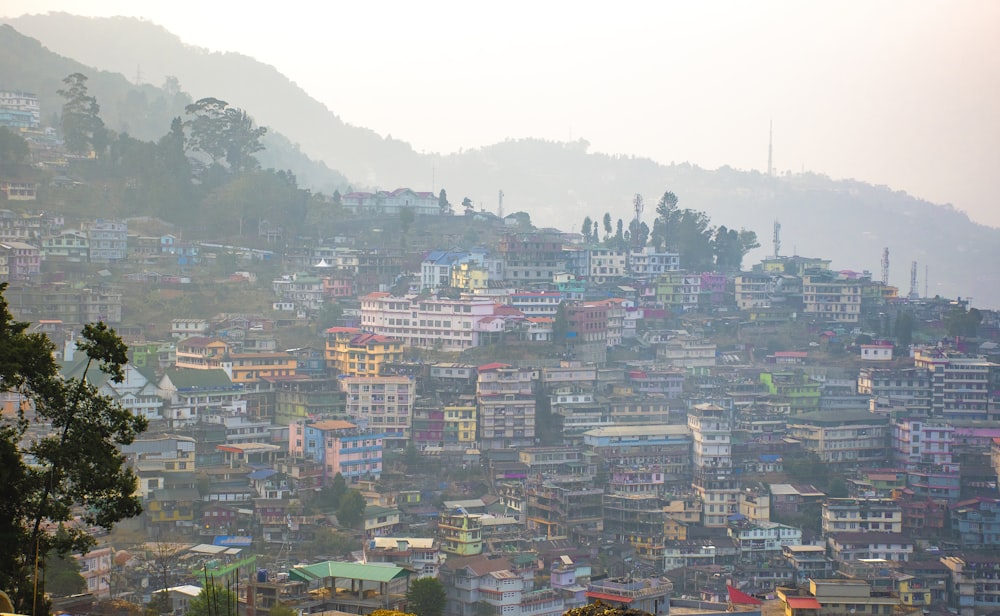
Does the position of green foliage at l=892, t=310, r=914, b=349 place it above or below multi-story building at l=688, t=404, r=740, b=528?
above

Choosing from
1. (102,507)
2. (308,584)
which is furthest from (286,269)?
(102,507)

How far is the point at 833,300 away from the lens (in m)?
31.1

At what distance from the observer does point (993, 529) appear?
862 inches

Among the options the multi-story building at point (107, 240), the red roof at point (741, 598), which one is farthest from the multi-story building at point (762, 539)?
the multi-story building at point (107, 240)

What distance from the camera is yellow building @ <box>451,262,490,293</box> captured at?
27.8 m

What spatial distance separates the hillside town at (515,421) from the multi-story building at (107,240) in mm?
61

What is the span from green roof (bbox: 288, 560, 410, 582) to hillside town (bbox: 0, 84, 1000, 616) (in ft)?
0.30

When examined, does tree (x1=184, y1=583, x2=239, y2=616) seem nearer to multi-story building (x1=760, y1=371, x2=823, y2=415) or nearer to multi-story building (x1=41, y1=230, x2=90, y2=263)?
multi-story building (x1=760, y1=371, x2=823, y2=415)

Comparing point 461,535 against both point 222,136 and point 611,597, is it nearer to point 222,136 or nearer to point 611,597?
point 611,597

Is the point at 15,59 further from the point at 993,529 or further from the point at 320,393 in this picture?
the point at 993,529

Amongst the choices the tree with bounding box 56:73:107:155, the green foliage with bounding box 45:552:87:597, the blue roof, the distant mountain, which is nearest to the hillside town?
the blue roof

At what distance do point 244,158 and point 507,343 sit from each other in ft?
37.4

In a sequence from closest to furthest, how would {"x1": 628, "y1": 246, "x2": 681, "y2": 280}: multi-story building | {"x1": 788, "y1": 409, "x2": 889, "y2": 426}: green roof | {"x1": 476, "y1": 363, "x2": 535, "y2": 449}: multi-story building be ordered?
1. {"x1": 476, "y1": 363, "x2": 535, "y2": 449}: multi-story building
2. {"x1": 788, "y1": 409, "x2": 889, "y2": 426}: green roof
3. {"x1": 628, "y1": 246, "x2": 681, "y2": 280}: multi-story building

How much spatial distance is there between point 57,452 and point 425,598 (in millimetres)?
7657
